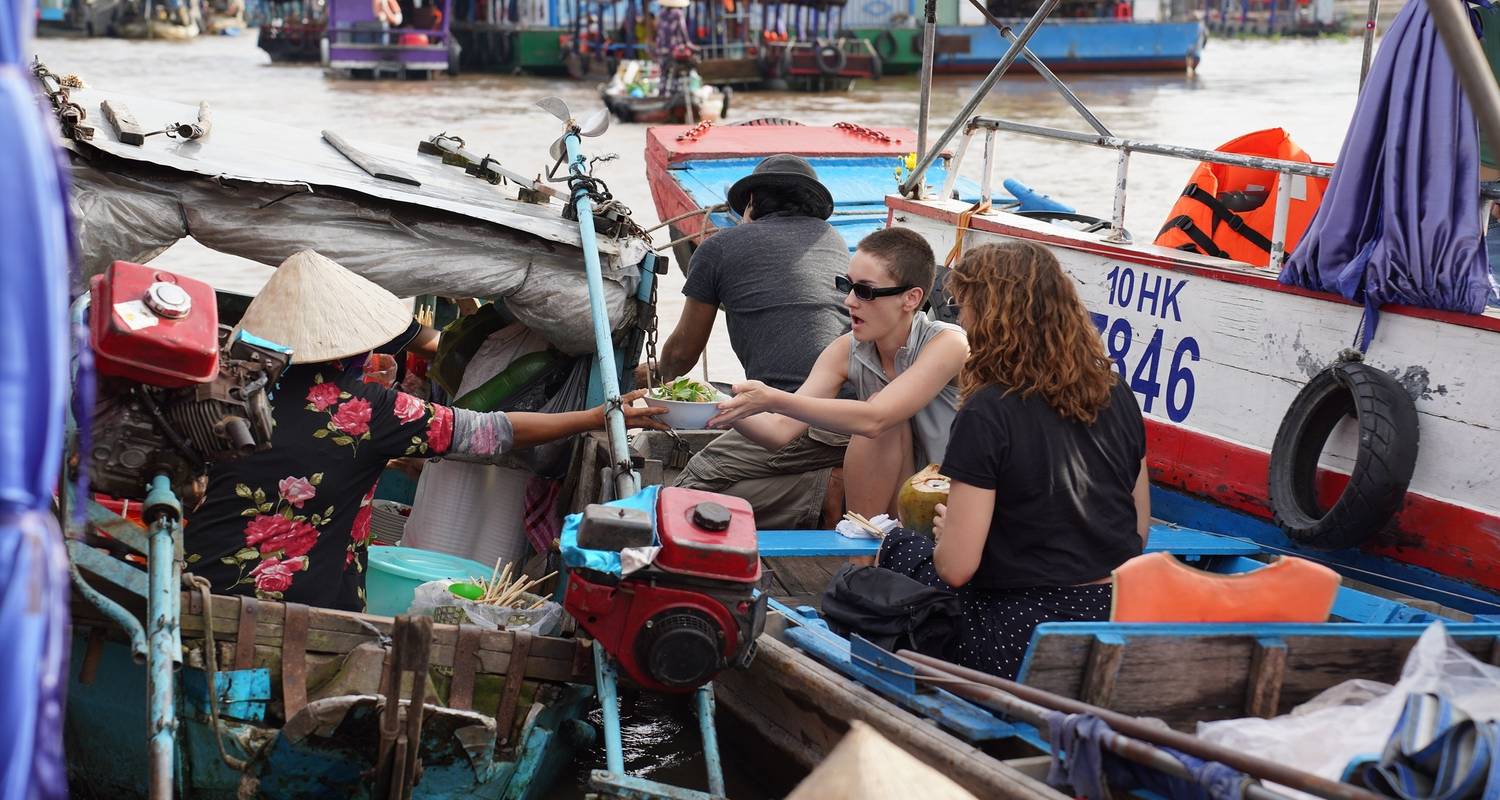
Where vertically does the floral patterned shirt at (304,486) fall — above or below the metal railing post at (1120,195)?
below

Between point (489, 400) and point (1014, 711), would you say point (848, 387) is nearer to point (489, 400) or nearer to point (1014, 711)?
point (489, 400)

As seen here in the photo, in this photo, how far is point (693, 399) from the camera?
185 inches

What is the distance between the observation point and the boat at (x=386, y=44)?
112ft

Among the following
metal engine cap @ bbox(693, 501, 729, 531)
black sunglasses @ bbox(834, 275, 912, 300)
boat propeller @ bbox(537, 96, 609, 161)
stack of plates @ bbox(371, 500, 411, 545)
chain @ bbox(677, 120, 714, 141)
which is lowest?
stack of plates @ bbox(371, 500, 411, 545)

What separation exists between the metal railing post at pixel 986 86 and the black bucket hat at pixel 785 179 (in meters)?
0.69

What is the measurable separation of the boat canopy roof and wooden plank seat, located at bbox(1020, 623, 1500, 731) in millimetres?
2400

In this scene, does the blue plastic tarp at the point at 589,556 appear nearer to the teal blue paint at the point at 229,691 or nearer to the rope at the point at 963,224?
the teal blue paint at the point at 229,691

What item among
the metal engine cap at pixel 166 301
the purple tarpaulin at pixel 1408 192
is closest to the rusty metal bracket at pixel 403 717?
the metal engine cap at pixel 166 301

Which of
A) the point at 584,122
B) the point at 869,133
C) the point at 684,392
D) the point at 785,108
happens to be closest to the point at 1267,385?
the point at 684,392

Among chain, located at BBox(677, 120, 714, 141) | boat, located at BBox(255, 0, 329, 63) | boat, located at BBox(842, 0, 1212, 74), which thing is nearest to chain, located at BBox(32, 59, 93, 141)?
chain, located at BBox(677, 120, 714, 141)

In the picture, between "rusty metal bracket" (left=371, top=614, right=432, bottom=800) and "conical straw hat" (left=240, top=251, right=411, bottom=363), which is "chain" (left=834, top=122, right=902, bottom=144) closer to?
"conical straw hat" (left=240, top=251, right=411, bottom=363)

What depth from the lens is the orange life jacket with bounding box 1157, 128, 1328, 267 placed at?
6406 mm

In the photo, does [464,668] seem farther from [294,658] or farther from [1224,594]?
[1224,594]

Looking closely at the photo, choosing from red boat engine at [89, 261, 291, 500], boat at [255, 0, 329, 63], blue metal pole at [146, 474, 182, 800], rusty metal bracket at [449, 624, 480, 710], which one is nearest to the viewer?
blue metal pole at [146, 474, 182, 800]
